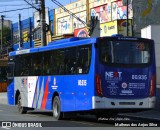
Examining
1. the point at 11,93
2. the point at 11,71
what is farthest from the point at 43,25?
the point at 11,93

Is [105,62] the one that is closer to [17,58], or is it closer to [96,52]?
[96,52]

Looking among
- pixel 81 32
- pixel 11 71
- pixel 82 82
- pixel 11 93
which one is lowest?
pixel 11 93

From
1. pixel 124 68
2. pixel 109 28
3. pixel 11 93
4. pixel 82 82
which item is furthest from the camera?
pixel 109 28

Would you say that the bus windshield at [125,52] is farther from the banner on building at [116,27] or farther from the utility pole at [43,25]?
the banner on building at [116,27]

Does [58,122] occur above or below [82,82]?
below

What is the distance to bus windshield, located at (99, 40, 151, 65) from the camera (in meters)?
16.9

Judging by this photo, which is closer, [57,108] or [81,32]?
[57,108]

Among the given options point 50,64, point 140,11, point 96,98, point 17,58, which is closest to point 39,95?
point 50,64

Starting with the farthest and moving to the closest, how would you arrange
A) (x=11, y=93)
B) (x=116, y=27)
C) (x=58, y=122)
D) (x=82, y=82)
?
(x=116, y=27) < (x=11, y=93) < (x=58, y=122) < (x=82, y=82)

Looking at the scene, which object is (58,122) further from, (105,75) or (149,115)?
(149,115)

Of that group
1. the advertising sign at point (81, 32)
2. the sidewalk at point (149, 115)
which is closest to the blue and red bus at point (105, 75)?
the sidewalk at point (149, 115)

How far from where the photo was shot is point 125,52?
1709cm

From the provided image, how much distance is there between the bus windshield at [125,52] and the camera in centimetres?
1688

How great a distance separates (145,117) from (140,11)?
81.9ft
